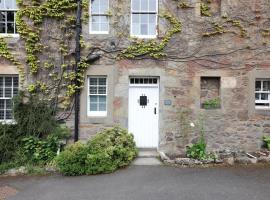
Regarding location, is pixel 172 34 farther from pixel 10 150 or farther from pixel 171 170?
pixel 10 150

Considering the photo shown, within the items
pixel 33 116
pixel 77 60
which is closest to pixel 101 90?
pixel 77 60

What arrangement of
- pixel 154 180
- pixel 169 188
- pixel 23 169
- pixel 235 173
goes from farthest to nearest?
1. pixel 23 169
2. pixel 235 173
3. pixel 154 180
4. pixel 169 188

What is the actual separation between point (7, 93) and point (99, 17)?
173 inches

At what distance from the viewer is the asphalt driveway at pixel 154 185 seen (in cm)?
738

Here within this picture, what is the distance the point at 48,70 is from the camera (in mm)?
11586

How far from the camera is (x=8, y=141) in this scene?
35.8 feet

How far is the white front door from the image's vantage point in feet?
38.8

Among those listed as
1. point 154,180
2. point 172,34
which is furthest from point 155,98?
point 154,180

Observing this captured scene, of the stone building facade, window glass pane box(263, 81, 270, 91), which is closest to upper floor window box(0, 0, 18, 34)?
the stone building facade

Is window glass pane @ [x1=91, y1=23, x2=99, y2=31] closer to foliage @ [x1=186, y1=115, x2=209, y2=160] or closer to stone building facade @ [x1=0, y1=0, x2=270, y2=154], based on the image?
stone building facade @ [x1=0, y1=0, x2=270, y2=154]

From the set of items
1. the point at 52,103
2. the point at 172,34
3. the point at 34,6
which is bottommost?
the point at 52,103

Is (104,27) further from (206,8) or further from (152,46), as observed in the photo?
(206,8)

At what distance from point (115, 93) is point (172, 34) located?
2981 mm

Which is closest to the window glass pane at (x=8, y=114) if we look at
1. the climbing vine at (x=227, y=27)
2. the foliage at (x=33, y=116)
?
the foliage at (x=33, y=116)
